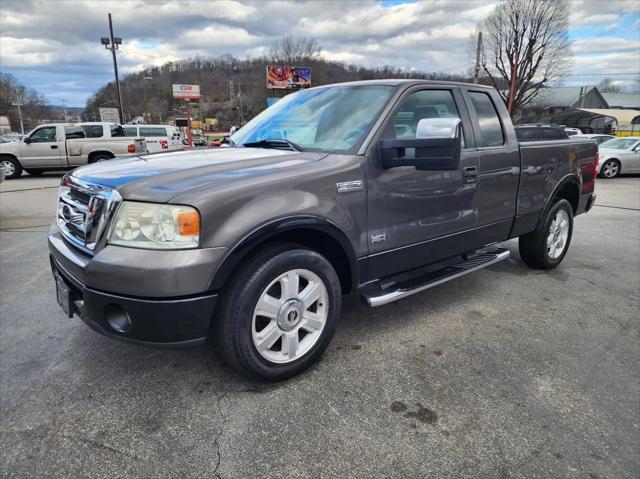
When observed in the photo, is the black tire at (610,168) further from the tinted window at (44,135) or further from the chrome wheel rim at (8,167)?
the chrome wheel rim at (8,167)

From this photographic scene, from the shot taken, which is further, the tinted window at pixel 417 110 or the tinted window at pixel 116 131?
the tinted window at pixel 116 131

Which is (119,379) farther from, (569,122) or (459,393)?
(569,122)

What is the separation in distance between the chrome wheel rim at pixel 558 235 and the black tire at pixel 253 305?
126 inches

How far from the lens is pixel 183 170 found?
2.51 metres

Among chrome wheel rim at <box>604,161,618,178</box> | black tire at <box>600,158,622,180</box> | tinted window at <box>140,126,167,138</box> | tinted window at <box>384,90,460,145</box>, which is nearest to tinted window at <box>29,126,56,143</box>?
tinted window at <box>140,126,167,138</box>

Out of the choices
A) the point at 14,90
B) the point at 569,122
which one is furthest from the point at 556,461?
the point at 14,90

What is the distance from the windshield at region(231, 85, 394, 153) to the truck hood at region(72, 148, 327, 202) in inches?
8.9

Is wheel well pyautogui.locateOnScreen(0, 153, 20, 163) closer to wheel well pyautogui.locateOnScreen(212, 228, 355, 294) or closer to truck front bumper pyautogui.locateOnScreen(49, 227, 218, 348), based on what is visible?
truck front bumper pyautogui.locateOnScreen(49, 227, 218, 348)

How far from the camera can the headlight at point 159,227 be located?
219cm

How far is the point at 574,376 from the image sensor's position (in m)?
2.86

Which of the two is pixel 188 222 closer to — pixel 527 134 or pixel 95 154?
pixel 527 134

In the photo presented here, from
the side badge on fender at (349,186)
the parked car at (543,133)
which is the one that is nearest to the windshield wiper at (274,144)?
the side badge on fender at (349,186)

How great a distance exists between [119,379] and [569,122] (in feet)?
217

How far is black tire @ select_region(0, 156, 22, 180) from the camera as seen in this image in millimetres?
14414
